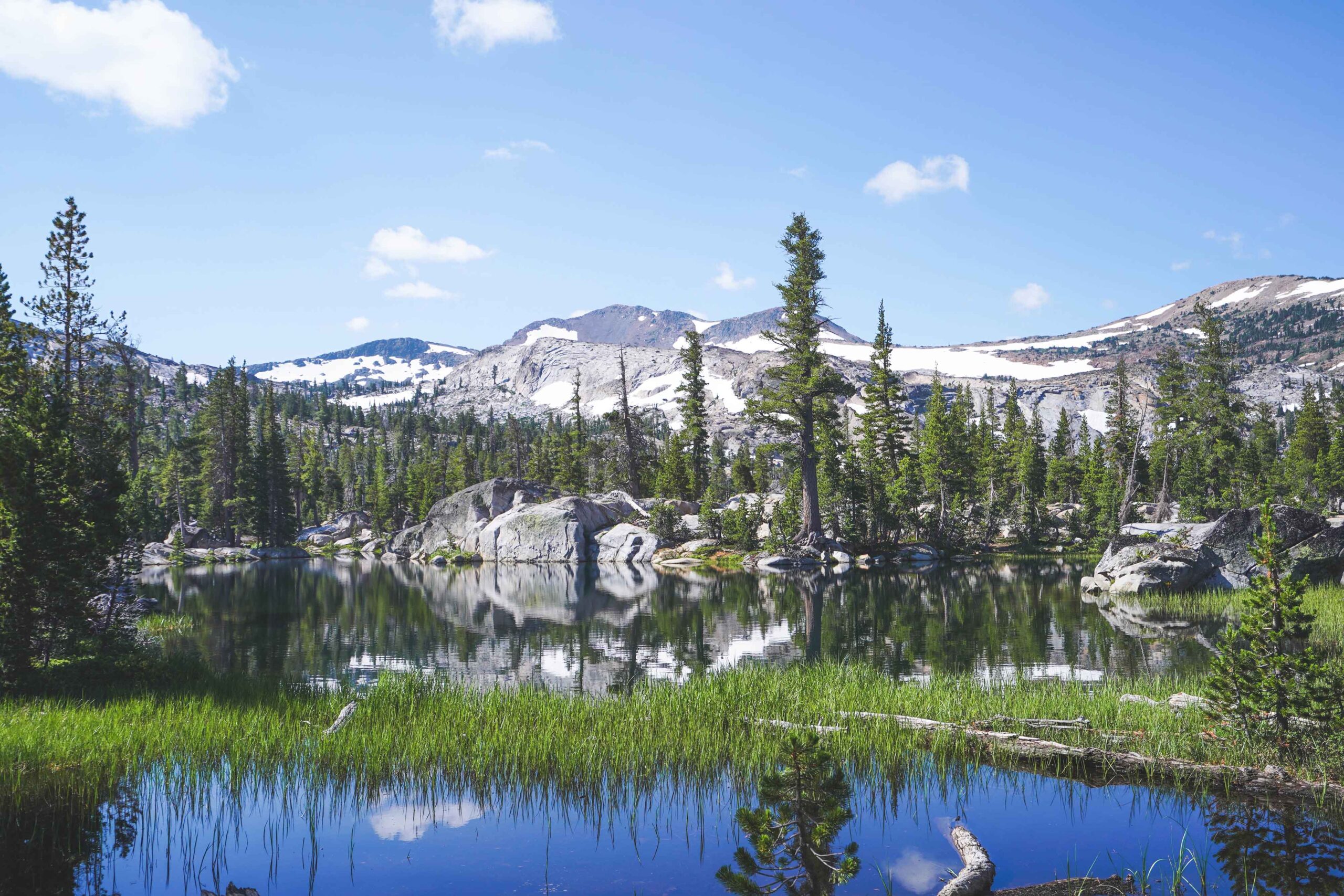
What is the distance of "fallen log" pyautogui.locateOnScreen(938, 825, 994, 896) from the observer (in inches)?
267

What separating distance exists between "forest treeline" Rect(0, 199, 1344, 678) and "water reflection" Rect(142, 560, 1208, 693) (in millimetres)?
5887

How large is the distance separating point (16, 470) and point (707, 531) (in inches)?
1949

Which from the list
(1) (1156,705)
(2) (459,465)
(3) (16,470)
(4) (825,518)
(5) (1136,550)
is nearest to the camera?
(1) (1156,705)

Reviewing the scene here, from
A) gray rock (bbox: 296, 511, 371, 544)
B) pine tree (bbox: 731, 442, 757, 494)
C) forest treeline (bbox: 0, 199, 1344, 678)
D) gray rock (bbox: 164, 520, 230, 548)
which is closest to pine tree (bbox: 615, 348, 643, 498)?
forest treeline (bbox: 0, 199, 1344, 678)

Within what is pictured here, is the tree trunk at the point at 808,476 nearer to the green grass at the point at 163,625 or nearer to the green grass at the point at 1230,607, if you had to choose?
the green grass at the point at 1230,607

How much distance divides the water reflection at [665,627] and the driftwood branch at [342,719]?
5957 mm

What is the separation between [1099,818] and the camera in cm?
900

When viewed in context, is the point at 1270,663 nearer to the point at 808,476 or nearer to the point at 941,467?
the point at 808,476

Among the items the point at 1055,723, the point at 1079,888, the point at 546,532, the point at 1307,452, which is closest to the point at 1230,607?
the point at 1055,723

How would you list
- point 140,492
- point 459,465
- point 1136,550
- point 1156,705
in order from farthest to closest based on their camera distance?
1. point 459,465
2. point 140,492
3. point 1136,550
4. point 1156,705

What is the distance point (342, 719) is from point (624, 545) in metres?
50.4

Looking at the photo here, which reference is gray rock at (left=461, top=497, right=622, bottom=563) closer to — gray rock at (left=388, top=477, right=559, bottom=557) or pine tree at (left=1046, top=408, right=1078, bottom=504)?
gray rock at (left=388, top=477, right=559, bottom=557)

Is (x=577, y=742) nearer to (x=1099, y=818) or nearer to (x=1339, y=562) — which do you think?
(x=1099, y=818)

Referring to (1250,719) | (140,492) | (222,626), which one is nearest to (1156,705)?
(1250,719)
